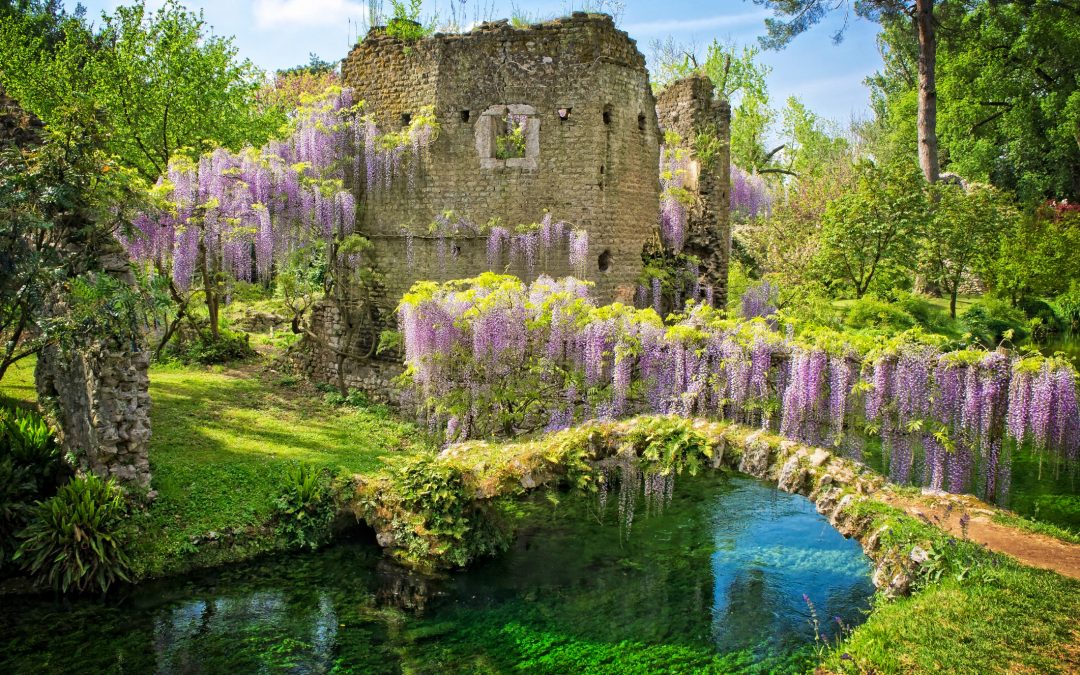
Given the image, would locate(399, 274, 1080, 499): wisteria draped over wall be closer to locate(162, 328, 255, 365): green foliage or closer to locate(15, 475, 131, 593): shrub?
locate(15, 475, 131, 593): shrub

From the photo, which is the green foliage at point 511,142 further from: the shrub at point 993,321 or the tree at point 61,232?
the shrub at point 993,321

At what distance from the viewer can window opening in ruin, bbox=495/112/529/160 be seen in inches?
524

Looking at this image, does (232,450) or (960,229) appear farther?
(960,229)

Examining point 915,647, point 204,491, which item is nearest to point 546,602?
→ point 915,647

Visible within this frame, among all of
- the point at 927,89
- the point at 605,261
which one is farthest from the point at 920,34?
the point at 605,261

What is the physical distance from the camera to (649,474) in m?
8.28

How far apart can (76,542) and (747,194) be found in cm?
1560

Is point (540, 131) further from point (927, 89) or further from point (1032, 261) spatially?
point (927, 89)

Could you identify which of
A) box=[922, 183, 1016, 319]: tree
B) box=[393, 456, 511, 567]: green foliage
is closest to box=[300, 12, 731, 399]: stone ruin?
box=[393, 456, 511, 567]: green foliage

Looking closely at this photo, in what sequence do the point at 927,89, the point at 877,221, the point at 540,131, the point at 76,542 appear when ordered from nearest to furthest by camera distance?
the point at 76,542
the point at 540,131
the point at 877,221
the point at 927,89

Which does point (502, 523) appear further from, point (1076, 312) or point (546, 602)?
point (1076, 312)

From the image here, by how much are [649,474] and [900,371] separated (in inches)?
121

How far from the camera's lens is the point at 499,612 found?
25.6 feet

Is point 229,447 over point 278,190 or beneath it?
beneath
